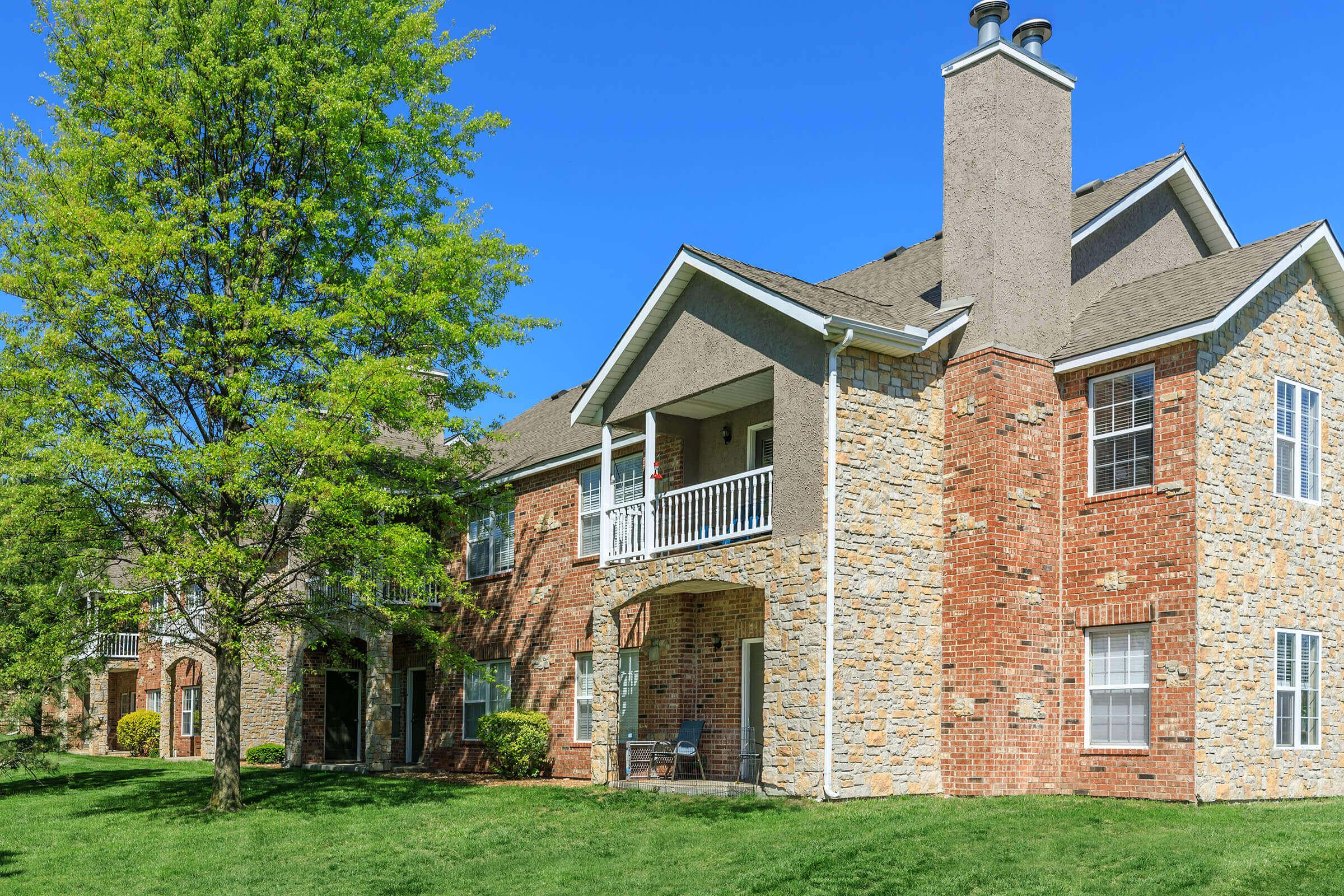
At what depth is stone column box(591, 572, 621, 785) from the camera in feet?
62.7

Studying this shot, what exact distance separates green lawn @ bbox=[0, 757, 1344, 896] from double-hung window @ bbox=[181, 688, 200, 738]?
14946 mm

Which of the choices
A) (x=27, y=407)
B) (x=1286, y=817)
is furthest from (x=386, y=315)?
(x=1286, y=817)

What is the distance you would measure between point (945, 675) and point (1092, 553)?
2.38 meters

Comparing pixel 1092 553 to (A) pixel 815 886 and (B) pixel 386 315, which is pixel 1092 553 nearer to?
(A) pixel 815 886

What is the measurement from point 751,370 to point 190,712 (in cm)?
2255

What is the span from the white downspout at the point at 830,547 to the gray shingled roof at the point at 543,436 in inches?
271

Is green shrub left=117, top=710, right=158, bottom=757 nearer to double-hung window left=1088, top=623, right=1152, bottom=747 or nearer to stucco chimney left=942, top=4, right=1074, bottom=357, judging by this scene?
stucco chimney left=942, top=4, right=1074, bottom=357

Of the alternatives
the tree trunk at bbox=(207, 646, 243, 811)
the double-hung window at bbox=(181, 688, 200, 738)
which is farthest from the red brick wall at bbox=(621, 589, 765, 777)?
the double-hung window at bbox=(181, 688, 200, 738)

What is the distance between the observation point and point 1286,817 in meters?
13.4

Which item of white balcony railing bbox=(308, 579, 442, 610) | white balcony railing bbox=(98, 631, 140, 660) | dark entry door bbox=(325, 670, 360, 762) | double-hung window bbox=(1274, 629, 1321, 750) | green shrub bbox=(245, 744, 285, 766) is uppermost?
white balcony railing bbox=(308, 579, 442, 610)

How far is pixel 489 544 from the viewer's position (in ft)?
84.5

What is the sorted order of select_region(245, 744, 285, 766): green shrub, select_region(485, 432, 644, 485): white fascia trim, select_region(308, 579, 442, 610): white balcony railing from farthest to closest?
select_region(245, 744, 285, 766): green shrub, select_region(308, 579, 442, 610): white balcony railing, select_region(485, 432, 644, 485): white fascia trim

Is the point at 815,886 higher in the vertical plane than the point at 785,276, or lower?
lower

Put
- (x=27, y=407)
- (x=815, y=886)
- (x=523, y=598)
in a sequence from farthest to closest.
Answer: (x=523, y=598), (x=27, y=407), (x=815, y=886)
